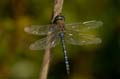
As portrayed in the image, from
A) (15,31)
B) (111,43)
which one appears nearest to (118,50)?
(111,43)

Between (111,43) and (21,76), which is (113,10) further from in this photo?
(21,76)

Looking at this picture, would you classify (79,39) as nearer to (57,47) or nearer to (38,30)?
(38,30)

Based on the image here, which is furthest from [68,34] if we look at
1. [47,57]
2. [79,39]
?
[47,57]

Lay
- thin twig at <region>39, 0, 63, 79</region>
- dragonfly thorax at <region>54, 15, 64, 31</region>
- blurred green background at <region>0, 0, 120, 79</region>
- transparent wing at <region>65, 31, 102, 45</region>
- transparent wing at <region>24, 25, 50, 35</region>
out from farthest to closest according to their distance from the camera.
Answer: blurred green background at <region>0, 0, 120, 79</region>, transparent wing at <region>65, 31, 102, 45</region>, transparent wing at <region>24, 25, 50, 35</region>, dragonfly thorax at <region>54, 15, 64, 31</region>, thin twig at <region>39, 0, 63, 79</region>

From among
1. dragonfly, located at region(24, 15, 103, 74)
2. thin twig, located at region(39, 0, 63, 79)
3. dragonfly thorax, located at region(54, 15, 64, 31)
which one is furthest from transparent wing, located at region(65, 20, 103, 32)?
thin twig, located at region(39, 0, 63, 79)

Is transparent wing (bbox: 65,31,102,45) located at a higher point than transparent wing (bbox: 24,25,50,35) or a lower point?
lower

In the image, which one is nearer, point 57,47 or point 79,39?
point 79,39

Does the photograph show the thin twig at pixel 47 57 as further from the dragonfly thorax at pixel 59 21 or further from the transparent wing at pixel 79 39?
the transparent wing at pixel 79 39

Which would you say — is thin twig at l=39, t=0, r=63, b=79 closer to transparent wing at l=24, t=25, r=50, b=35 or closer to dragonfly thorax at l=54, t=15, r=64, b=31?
dragonfly thorax at l=54, t=15, r=64, b=31
